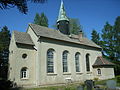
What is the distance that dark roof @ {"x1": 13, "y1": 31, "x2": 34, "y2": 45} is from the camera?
21514 millimetres

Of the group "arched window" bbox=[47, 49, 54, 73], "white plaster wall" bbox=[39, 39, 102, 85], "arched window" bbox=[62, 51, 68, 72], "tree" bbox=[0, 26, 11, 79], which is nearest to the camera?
"white plaster wall" bbox=[39, 39, 102, 85]

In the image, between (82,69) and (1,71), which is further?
(1,71)

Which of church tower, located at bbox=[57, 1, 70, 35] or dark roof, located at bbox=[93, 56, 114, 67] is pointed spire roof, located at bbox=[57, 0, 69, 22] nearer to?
church tower, located at bbox=[57, 1, 70, 35]

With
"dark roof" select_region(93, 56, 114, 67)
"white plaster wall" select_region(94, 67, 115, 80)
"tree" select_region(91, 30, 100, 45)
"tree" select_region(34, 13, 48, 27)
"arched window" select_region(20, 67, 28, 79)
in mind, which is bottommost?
"white plaster wall" select_region(94, 67, 115, 80)

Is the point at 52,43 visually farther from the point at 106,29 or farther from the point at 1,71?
the point at 106,29

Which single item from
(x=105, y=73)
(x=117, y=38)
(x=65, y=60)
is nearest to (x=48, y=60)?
(x=65, y=60)

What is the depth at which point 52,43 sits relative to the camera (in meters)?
23.7

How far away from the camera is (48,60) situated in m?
22.8

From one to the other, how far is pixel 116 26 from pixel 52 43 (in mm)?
25610

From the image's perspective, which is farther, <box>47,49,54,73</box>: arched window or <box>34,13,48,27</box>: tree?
<box>34,13,48,27</box>: tree

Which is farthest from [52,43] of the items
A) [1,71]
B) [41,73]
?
[1,71]

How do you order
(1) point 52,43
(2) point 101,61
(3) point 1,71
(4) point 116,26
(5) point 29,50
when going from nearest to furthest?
1. (5) point 29,50
2. (1) point 52,43
3. (2) point 101,61
4. (3) point 1,71
5. (4) point 116,26

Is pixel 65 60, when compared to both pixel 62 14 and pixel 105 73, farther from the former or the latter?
pixel 62 14

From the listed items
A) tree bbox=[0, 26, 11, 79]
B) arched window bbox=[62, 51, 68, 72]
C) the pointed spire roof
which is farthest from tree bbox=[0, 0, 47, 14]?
tree bbox=[0, 26, 11, 79]
